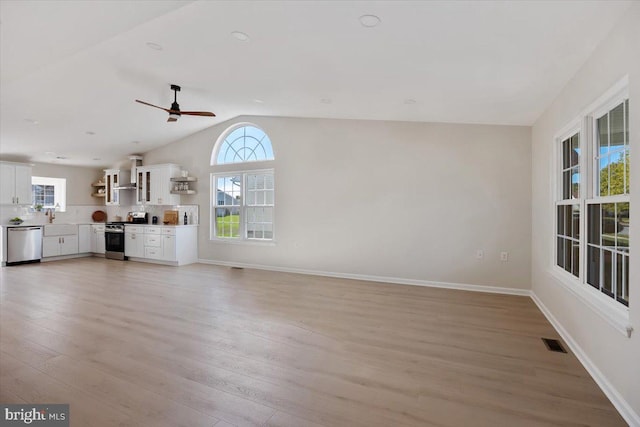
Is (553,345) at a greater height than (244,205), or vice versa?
(244,205)

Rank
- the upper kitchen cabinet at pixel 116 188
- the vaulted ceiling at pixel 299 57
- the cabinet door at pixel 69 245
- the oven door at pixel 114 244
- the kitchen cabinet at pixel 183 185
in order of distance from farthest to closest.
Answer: the upper kitchen cabinet at pixel 116 188
the cabinet door at pixel 69 245
the oven door at pixel 114 244
the kitchen cabinet at pixel 183 185
the vaulted ceiling at pixel 299 57

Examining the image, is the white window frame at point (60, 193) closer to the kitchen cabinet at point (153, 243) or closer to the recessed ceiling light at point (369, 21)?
the kitchen cabinet at point (153, 243)

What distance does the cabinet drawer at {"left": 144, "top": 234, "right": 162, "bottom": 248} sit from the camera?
6.81m

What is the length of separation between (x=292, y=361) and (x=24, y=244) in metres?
7.66

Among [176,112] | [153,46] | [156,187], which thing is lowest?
[156,187]

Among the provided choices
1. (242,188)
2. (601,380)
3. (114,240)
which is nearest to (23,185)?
(114,240)

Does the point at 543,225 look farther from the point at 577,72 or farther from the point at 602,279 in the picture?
the point at 577,72

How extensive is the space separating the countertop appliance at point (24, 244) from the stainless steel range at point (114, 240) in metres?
1.29

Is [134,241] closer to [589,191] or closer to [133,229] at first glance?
[133,229]

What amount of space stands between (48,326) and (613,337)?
16.0ft

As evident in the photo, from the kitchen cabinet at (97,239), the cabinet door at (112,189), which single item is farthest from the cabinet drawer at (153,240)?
the cabinet door at (112,189)

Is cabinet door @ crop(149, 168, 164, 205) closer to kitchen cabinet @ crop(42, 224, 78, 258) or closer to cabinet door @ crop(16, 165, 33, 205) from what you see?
kitchen cabinet @ crop(42, 224, 78, 258)

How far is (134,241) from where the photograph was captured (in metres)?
7.22

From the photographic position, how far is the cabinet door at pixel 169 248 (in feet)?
21.6
